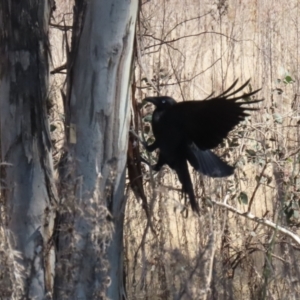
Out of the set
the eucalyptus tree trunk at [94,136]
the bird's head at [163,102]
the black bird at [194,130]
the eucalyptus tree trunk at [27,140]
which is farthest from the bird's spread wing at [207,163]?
the eucalyptus tree trunk at [27,140]

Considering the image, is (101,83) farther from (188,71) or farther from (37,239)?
(188,71)

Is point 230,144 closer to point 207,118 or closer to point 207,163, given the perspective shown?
point 207,163

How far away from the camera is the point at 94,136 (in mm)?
2494

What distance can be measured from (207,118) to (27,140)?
717mm

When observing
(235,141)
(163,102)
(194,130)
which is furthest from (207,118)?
(235,141)

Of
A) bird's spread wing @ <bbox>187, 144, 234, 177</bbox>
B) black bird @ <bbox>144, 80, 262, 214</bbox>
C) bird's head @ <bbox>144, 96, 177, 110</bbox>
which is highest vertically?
bird's head @ <bbox>144, 96, 177, 110</bbox>

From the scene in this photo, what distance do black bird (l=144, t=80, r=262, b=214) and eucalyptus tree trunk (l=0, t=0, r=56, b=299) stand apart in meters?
0.53

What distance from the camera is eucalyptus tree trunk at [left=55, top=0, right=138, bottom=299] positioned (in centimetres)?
244

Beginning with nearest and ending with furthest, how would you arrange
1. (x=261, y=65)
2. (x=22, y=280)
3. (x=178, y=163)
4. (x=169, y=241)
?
(x=22, y=280), (x=178, y=163), (x=169, y=241), (x=261, y=65)

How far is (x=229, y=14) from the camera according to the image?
4.05 meters

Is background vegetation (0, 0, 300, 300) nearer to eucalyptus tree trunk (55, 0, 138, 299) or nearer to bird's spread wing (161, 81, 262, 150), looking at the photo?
bird's spread wing (161, 81, 262, 150)

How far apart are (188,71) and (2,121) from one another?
1.79 meters

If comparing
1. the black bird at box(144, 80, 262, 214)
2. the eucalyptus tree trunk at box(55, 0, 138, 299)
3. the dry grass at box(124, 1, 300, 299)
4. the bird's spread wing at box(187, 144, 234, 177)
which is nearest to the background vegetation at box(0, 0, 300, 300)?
the dry grass at box(124, 1, 300, 299)

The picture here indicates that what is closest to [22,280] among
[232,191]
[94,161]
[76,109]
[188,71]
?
[94,161]
